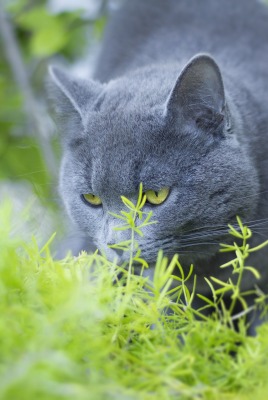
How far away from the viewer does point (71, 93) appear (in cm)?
163

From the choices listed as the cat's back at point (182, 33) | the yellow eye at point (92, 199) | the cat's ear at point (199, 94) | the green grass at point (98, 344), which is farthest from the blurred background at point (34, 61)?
the green grass at point (98, 344)

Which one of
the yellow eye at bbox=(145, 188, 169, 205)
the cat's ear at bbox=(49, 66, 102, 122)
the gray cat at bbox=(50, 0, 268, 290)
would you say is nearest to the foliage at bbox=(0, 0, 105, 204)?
the cat's ear at bbox=(49, 66, 102, 122)

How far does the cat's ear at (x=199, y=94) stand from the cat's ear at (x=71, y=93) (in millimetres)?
290

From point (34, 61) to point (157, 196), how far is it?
211cm

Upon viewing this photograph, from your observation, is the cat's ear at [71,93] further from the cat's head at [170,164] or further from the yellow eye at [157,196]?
the yellow eye at [157,196]

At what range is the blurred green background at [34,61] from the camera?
8.46 feet

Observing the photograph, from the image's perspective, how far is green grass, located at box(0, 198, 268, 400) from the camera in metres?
0.63

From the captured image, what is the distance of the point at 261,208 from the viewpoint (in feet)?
5.18

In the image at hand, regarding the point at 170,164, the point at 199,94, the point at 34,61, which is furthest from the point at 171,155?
the point at 34,61

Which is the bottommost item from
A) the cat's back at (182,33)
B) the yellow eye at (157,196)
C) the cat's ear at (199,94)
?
the yellow eye at (157,196)

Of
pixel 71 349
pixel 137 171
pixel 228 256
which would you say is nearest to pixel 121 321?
pixel 71 349

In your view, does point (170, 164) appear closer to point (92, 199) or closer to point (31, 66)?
point (92, 199)

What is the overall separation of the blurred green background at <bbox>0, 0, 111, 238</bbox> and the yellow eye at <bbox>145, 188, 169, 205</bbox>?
0.82m

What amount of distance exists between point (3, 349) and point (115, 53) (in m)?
1.95
